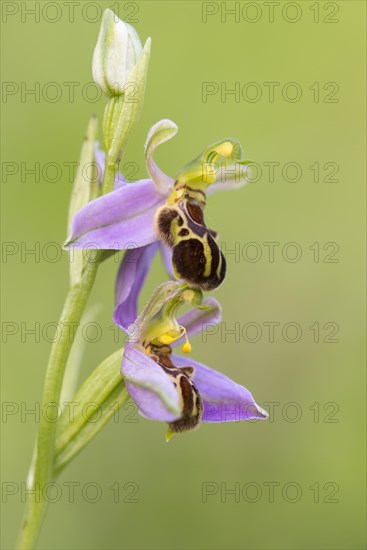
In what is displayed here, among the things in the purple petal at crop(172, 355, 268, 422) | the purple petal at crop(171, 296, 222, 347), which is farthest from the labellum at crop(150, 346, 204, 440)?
the purple petal at crop(171, 296, 222, 347)

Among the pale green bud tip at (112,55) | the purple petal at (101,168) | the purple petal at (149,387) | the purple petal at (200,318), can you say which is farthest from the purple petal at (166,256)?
the pale green bud tip at (112,55)

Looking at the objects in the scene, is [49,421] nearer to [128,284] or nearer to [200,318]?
[128,284]

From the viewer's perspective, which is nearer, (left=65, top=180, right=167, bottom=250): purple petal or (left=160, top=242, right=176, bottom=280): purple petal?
(left=65, top=180, right=167, bottom=250): purple petal

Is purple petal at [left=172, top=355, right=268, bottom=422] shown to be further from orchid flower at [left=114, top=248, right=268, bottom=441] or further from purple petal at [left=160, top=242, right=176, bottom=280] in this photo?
purple petal at [left=160, top=242, right=176, bottom=280]

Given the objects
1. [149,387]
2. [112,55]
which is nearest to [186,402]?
[149,387]

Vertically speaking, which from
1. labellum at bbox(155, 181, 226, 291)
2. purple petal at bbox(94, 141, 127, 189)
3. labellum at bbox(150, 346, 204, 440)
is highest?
purple petal at bbox(94, 141, 127, 189)

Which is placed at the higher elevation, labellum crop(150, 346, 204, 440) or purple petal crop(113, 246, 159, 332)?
purple petal crop(113, 246, 159, 332)
